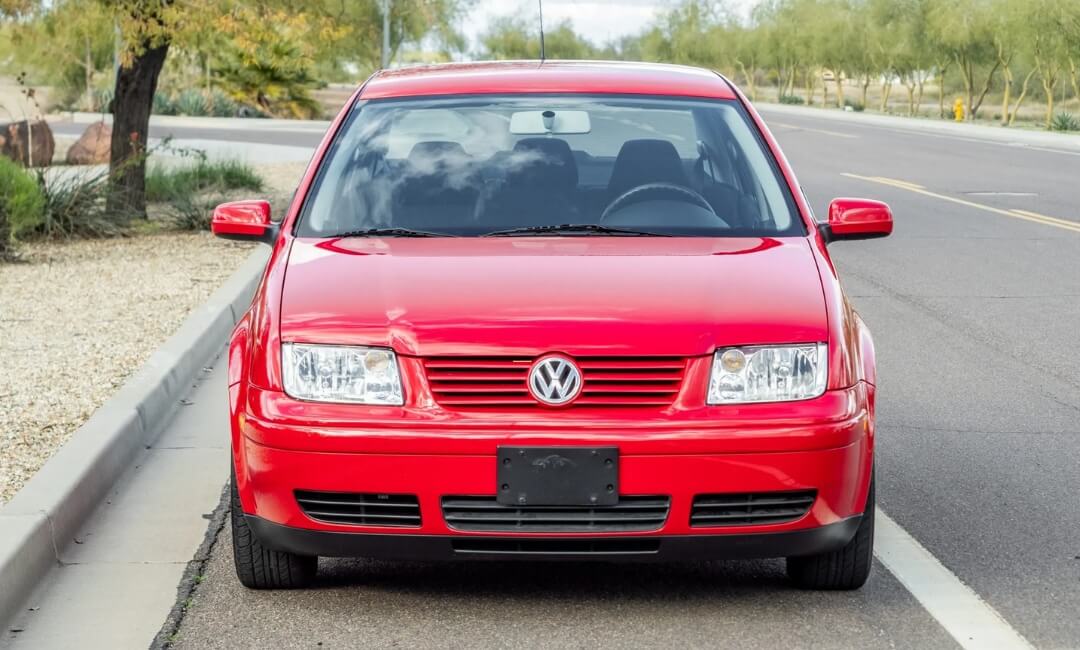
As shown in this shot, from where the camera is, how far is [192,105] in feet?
156

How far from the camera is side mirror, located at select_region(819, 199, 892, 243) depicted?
19.0ft

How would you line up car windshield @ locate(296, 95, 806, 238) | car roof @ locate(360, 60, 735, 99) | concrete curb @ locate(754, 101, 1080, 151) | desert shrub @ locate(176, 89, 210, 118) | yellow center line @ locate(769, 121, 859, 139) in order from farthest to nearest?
desert shrub @ locate(176, 89, 210, 118) → yellow center line @ locate(769, 121, 859, 139) → concrete curb @ locate(754, 101, 1080, 151) → car roof @ locate(360, 60, 735, 99) → car windshield @ locate(296, 95, 806, 238)

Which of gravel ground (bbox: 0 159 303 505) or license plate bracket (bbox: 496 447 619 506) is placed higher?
license plate bracket (bbox: 496 447 619 506)

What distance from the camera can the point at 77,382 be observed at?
317 inches

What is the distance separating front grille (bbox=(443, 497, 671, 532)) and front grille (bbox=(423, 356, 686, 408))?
0.26 metres

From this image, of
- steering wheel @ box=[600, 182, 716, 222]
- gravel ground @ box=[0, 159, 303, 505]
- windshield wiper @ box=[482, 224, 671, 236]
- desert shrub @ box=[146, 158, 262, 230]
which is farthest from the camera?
desert shrub @ box=[146, 158, 262, 230]

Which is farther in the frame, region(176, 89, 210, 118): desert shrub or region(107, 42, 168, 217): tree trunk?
region(176, 89, 210, 118): desert shrub

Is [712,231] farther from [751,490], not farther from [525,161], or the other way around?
[751,490]

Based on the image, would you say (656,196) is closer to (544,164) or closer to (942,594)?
(544,164)

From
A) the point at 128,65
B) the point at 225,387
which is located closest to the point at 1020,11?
the point at 128,65

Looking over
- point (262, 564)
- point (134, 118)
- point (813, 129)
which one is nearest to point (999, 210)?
point (134, 118)

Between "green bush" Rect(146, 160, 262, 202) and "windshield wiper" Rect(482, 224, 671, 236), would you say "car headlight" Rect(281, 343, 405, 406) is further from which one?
"green bush" Rect(146, 160, 262, 202)

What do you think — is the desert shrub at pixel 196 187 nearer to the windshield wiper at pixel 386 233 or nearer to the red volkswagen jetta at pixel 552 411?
the windshield wiper at pixel 386 233

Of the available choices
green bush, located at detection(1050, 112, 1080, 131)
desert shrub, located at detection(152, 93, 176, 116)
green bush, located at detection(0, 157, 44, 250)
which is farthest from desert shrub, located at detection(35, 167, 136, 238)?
green bush, located at detection(1050, 112, 1080, 131)
